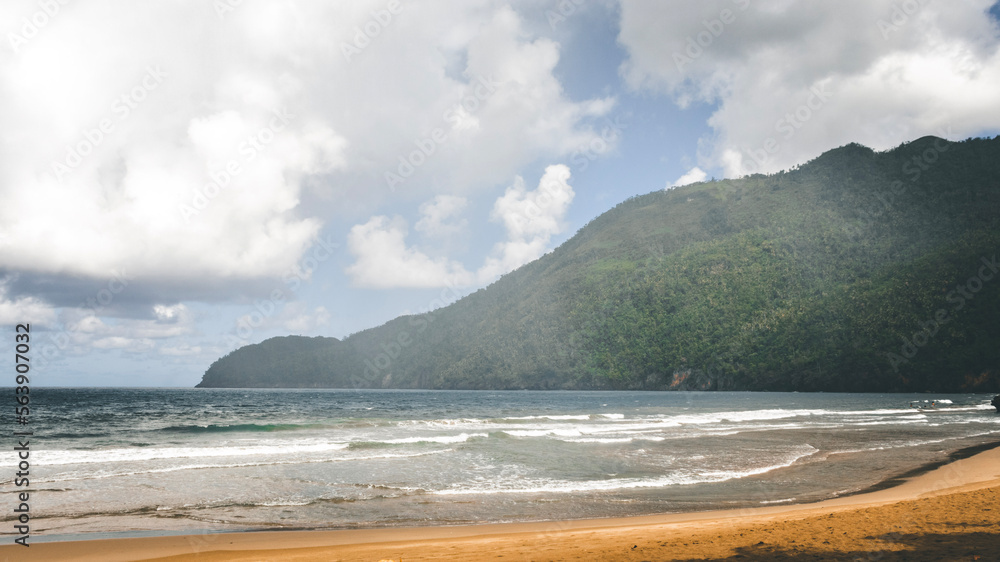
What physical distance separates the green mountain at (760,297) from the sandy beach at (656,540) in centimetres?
9681

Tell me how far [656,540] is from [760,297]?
118 m

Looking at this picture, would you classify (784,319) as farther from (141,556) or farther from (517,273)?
(141,556)

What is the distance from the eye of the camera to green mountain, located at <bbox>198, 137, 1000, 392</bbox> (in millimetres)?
87812

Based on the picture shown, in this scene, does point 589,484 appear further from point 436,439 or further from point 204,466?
point 436,439

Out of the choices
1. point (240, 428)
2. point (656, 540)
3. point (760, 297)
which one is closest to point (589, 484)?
point (656, 540)

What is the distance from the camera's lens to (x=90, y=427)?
31703 mm

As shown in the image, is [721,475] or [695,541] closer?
[695,541]

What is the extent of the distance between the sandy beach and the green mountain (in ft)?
318

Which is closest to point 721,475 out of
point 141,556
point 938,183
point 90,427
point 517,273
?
point 141,556

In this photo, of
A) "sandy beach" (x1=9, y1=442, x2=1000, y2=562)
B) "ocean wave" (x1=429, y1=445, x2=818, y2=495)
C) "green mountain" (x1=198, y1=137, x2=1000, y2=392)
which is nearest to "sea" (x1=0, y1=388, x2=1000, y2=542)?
"ocean wave" (x1=429, y1=445, x2=818, y2=495)

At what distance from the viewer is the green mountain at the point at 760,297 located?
87.8 m

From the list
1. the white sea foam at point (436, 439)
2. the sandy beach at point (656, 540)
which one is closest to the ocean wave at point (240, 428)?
the white sea foam at point (436, 439)

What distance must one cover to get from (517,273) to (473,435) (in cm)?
16098

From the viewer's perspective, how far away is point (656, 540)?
27.1 ft
